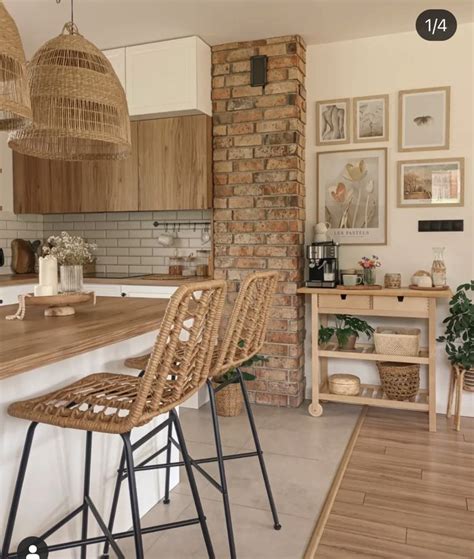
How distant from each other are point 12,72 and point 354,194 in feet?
8.58

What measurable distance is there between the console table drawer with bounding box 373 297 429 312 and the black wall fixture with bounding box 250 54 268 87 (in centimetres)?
170

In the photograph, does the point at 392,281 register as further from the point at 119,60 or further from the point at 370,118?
the point at 119,60

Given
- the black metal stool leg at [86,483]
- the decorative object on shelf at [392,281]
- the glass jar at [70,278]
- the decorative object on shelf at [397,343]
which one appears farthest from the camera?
the decorative object on shelf at [392,281]

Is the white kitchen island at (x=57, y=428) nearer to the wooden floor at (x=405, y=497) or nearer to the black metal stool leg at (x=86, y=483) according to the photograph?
the black metal stool leg at (x=86, y=483)

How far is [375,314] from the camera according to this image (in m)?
3.33

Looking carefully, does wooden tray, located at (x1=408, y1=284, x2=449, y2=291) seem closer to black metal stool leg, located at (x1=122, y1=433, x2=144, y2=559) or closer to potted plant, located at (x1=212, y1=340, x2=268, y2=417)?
potted plant, located at (x1=212, y1=340, x2=268, y2=417)

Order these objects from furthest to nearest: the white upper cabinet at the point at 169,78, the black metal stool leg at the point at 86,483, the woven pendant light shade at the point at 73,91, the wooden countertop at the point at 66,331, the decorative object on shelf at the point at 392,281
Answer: the white upper cabinet at the point at 169,78 → the decorative object on shelf at the point at 392,281 → the woven pendant light shade at the point at 73,91 → the black metal stool leg at the point at 86,483 → the wooden countertop at the point at 66,331

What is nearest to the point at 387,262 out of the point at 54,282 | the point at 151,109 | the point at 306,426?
the point at 306,426

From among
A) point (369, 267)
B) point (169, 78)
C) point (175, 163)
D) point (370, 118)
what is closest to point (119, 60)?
point (169, 78)

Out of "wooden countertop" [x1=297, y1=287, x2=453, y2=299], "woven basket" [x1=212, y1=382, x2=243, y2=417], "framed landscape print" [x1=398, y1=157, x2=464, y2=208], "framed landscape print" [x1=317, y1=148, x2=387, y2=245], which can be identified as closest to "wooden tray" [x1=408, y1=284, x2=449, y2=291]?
"wooden countertop" [x1=297, y1=287, x2=453, y2=299]

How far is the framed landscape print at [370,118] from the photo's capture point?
3611 mm

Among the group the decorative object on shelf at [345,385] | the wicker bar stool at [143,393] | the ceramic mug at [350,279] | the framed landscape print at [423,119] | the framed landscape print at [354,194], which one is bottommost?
the decorative object on shelf at [345,385]

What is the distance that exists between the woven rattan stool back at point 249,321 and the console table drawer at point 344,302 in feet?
4.67

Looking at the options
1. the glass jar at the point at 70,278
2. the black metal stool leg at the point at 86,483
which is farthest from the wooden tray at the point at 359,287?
the black metal stool leg at the point at 86,483
